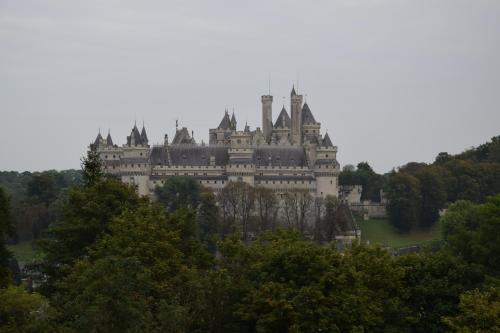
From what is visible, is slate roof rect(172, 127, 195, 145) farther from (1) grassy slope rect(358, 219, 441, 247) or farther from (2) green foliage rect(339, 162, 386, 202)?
(1) grassy slope rect(358, 219, 441, 247)

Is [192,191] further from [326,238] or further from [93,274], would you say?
[93,274]

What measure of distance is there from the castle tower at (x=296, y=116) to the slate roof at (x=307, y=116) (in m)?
0.48

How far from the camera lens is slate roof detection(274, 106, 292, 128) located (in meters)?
116

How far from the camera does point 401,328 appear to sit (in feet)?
124

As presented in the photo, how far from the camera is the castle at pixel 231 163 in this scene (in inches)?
4252

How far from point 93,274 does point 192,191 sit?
68.7 metres

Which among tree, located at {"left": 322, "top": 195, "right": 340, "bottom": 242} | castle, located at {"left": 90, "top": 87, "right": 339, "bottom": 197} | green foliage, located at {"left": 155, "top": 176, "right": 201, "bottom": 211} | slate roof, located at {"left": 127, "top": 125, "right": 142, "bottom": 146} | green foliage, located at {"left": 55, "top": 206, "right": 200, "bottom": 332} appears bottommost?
green foliage, located at {"left": 55, "top": 206, "right": 200, "bottom": 332}

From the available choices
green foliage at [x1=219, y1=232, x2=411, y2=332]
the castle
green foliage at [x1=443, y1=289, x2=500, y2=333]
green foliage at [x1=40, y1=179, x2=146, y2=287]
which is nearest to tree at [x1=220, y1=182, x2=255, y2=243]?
the castle

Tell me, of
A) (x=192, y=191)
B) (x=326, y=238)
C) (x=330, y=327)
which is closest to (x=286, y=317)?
(x=330, y=327)

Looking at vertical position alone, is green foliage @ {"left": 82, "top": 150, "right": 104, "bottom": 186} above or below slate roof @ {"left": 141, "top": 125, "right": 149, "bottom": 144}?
below

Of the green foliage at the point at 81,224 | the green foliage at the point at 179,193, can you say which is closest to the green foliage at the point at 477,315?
the green foliage at the point at 81,224

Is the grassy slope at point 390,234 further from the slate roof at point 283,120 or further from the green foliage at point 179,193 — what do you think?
the green foliage at point 179,193

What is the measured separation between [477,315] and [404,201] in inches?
2813

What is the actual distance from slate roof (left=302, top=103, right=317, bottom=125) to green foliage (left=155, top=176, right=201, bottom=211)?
19.3 meters
